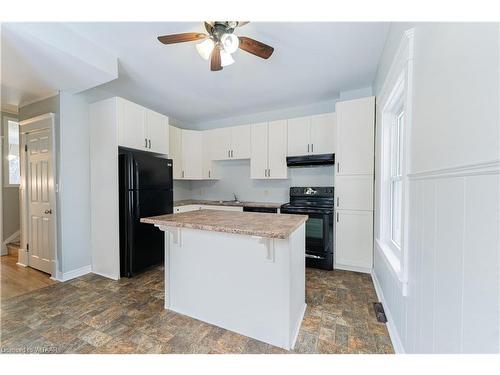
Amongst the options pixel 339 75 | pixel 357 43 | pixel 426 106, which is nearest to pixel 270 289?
pixel 426 106

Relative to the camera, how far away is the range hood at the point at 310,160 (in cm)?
324

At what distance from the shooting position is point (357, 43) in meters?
2.15

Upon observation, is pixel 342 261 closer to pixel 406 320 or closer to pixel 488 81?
pixel 406 320

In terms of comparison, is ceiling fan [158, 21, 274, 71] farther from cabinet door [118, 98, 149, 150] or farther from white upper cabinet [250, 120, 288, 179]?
white upper cabinet [250, 120, 288, 179]

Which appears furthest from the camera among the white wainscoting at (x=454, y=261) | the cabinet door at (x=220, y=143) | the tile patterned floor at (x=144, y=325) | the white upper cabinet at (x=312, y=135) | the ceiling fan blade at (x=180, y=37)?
the cabinet door at (x=220, y=143)

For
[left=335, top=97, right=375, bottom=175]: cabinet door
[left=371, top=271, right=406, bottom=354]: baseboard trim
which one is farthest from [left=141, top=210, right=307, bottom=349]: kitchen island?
[left=335, top=97, right=375, bottom=175]: cabinet door

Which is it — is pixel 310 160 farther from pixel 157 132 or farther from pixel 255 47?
pixel 157 132

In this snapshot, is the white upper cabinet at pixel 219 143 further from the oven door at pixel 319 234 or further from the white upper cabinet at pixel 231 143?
the oven door at pixel 319 234

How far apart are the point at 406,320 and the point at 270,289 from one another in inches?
34.5

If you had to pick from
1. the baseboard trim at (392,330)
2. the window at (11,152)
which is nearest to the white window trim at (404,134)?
the baseboard trim at (392,330)

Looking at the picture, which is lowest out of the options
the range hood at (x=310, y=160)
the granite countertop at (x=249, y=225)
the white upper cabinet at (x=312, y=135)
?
the granite countertop at (x=249, y=225)

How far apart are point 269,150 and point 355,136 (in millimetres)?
1411

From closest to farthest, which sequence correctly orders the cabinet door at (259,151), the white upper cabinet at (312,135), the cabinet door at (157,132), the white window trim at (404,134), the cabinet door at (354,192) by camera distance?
the white window trim at (404,134)
the cabinet door at (354,192)
the cabinet door at (157,132)
the white upper cabinet at (312,135)
the cabinet door at (259,151)

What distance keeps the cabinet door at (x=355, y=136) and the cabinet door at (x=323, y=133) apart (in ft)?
1.06
